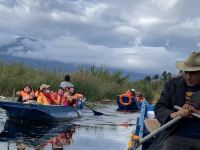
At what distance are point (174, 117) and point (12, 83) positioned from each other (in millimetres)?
26472

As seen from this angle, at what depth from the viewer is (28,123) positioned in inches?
805

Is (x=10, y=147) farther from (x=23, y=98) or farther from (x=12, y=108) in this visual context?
(x=23, y=98)

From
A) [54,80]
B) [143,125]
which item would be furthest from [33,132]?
[54,80]

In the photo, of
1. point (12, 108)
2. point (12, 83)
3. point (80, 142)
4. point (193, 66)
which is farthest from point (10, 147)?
point (12, 83)

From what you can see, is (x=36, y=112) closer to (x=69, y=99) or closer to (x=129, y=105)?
(x=69, y=99)

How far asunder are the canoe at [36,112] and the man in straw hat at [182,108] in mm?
12297

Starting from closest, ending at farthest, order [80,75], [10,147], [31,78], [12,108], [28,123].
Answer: [10,147], [12,108], [28,123], [31,78], [80,75]

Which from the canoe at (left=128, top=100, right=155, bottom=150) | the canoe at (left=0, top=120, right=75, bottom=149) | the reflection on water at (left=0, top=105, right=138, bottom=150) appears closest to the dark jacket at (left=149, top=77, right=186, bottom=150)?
the canoe at (left=128, top=100, right=155, bottom=150)

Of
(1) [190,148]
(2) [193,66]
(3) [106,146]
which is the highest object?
(2) [193,66]

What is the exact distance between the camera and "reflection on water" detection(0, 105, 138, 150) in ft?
45.8

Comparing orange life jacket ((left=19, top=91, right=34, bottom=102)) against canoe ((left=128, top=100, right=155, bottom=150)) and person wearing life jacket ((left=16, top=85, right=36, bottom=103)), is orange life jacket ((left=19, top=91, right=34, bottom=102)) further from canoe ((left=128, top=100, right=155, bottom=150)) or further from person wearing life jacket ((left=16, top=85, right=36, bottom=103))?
canoe ((left=128, top=100, right=155, bottom=150))

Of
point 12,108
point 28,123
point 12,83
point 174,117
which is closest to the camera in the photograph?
point 174,117

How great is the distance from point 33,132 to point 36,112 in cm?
218

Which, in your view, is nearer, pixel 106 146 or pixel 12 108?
pixel 106 146
